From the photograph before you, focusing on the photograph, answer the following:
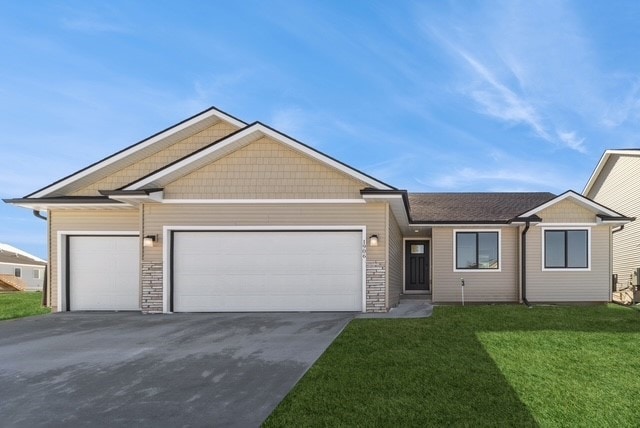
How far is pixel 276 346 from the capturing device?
768 cm

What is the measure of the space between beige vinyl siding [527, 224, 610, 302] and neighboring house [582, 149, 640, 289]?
224 cm

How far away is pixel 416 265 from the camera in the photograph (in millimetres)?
19281

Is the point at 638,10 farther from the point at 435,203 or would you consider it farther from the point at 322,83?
the point at 322,83

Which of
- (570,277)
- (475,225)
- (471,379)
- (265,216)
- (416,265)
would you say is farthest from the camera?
(416,265)

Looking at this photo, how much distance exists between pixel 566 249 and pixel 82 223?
589 inches

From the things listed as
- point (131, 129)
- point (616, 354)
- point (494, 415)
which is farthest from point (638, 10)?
point (131, 129)

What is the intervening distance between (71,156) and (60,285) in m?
4.97

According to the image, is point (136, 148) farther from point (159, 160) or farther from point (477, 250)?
point (477, 250)

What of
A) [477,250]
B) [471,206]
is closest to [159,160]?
[477,250]

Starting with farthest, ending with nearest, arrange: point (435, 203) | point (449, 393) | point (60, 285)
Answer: point (435, 203) → point (60, 285) → point (449, 393)

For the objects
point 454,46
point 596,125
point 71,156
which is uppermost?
point 454,46

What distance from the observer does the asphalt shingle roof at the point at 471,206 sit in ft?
51.5

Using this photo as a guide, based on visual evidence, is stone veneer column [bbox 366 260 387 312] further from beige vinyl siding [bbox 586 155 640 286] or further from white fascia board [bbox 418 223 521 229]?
beige vinyl siding [bbox 586 155 640 286]

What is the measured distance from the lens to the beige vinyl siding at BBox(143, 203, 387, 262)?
12164mm
